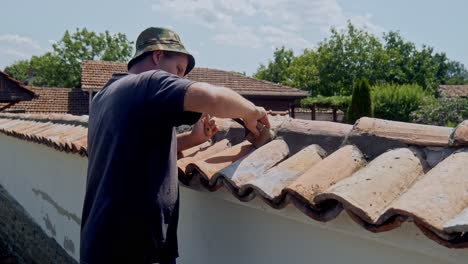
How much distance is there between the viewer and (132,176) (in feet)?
6.45

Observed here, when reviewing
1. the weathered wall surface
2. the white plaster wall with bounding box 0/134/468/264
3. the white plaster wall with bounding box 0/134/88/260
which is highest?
the white plaster wall with bounding box 0/134/468/264

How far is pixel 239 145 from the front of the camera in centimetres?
258

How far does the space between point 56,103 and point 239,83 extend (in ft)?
34.3

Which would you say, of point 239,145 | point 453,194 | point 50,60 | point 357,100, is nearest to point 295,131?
point 239,145

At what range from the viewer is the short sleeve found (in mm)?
1801

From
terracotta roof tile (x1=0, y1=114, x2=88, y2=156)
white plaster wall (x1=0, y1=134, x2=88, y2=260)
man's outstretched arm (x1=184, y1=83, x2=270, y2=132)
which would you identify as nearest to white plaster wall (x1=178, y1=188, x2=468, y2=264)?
man's outstretched arm (x1=184, y1=83, x2=270, y2=132)

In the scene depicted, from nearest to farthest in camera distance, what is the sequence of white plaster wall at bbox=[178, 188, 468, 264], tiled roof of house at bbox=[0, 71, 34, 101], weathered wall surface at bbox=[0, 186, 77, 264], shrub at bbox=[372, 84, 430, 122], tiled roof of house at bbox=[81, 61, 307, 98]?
1. white plaster wall at bbox=[178, 188, 468, 264]
2. weathered wall surface at bbox=[0, 186, 77, 264]
3. tiled roof of house at bbox=[0, 71, 34, 101]
4. tiled roof of house at bbox=[81, 61, 307, 98]
5. shrub at bbox=[372, 84, 430, 122]

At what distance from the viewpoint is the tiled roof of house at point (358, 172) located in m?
1.36

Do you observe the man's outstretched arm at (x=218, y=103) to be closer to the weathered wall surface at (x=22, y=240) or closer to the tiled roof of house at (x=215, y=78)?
the weathered wall surface at (x=22, y=240)

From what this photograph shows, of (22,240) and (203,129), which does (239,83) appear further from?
(203,129)

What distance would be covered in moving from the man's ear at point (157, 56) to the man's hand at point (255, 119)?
544mm

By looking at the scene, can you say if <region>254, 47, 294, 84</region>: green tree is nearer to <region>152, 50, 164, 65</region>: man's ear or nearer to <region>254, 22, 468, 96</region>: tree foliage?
<region>254, 22, 468, 96</region>: tree foliage

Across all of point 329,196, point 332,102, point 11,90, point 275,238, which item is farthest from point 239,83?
point 329,196

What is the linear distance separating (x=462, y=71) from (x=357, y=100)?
362 feet
